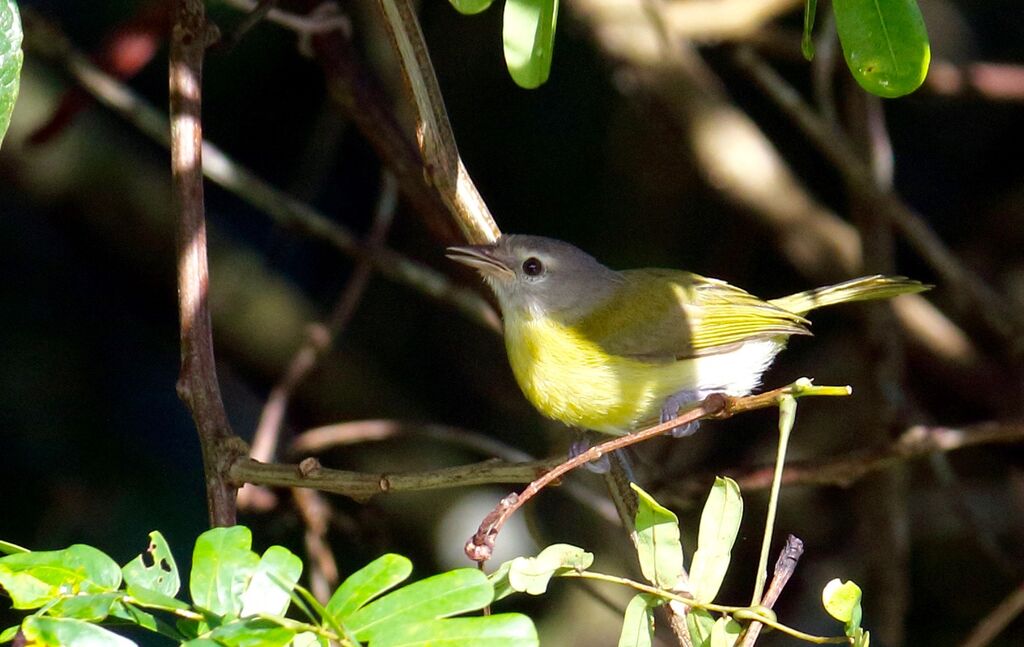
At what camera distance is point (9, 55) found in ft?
5.25

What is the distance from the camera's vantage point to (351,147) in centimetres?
458

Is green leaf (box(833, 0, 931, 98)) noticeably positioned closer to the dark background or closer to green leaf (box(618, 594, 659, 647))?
green leaf (box(618, 594, 659, 647))

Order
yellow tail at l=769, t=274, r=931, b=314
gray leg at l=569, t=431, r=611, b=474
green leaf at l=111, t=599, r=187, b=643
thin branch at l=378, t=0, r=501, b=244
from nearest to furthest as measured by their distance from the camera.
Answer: green leaf at l=111, t=599, r=187, b=643 → thin branch at l=378, t=0, r=501, b=244 → gray leg at l=569, t=431, r=611, b=474 → yellow tail at l=769, t=274, r=931, b=314

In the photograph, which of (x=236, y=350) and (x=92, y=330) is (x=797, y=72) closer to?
(x=236, y=350)

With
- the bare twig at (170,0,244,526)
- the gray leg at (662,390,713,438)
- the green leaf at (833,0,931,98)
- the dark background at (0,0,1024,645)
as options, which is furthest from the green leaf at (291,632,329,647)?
the dark background at (0,0,1024,645)

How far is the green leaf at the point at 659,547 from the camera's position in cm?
147

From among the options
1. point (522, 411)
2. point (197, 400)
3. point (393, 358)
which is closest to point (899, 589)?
point (522, 411)

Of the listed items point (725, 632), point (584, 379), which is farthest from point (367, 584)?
point (584, 379)

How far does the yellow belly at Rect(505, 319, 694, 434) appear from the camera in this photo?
2.56 m

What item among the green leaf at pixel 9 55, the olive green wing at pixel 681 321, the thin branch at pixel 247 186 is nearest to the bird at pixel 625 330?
Answer: the olive green wing at pixel 681 321

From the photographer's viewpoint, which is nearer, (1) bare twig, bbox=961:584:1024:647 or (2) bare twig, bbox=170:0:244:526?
(2) bare twig, bbox=170:0:244:526

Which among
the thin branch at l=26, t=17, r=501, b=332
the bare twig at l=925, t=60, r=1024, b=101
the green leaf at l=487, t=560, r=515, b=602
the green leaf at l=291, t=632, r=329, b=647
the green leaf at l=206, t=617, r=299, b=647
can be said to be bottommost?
the green leaf at l=206, t=617, r=299, b=647

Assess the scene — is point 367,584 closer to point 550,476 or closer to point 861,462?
point 550,476

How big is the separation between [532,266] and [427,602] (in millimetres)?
1827
